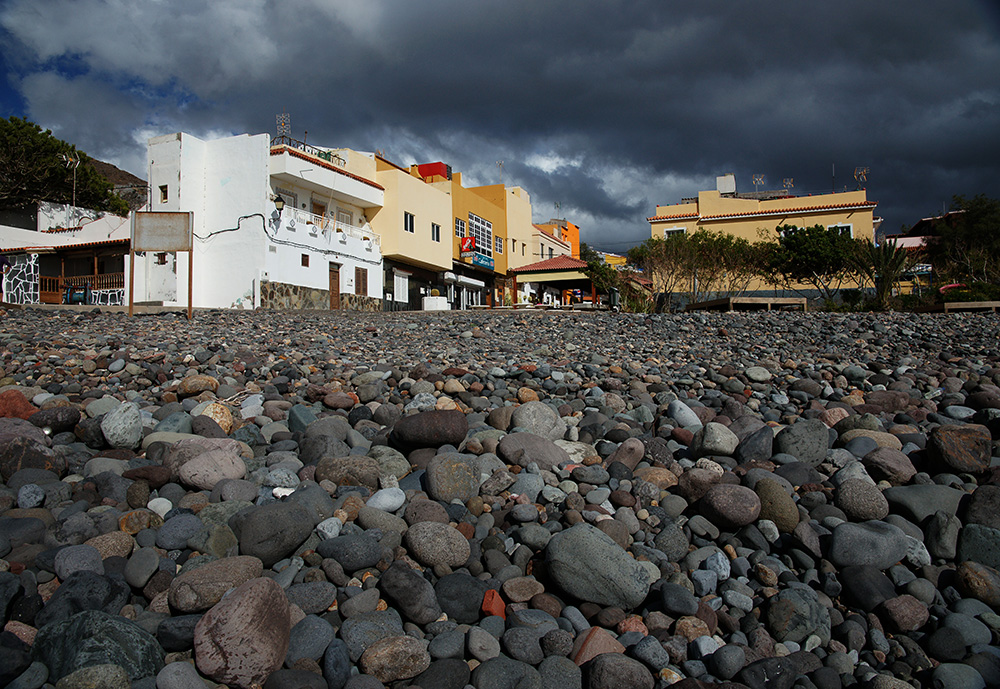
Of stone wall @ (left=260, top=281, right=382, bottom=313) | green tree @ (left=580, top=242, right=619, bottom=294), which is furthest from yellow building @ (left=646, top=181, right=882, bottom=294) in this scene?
stone wall @ (left=260, top=281, right=382, bottom=313)

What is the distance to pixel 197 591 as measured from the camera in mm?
2797

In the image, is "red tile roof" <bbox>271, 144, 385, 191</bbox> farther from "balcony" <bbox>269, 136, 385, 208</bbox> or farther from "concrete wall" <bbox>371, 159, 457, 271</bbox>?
"concrete wall" <bbox>371, 159, 457, 271</bbox>

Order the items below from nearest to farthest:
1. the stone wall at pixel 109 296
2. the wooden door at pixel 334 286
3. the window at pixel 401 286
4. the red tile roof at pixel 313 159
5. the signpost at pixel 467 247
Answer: the stone wall at pixel 109 296 < the red tile roof at pixel 313 159 < the wooden door at pixel 334 286 < the window at pixel 401 286 < the signpost at pixel 467 247

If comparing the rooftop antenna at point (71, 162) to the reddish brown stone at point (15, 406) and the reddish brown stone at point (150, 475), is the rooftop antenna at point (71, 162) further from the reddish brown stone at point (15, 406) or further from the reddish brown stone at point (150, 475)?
the reddish brown stone at point (150, 475)

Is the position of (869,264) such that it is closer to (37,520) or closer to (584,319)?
(584,319)

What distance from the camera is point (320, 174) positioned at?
79.9 feet

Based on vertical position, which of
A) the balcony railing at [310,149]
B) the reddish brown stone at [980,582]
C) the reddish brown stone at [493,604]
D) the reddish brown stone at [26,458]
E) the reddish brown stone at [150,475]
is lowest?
the reddish brown stone at [493,604]

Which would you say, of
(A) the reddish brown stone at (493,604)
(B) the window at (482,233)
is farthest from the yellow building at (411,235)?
(A) the reddish brown stone at (493,604)

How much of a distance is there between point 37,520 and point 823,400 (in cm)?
658

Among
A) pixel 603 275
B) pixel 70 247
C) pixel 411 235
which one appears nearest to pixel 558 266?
pixel 603 275

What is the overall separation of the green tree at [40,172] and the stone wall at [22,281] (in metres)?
5.74

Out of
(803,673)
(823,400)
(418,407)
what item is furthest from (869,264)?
→ (803,673)

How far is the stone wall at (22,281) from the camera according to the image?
22250 mm

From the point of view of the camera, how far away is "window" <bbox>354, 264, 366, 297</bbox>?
26.8 m
